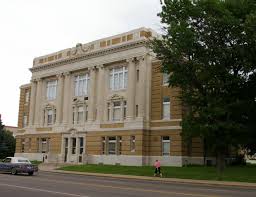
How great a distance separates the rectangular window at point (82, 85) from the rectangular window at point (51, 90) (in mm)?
5312

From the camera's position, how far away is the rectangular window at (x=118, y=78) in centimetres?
5603

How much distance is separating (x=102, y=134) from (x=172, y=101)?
10514mm

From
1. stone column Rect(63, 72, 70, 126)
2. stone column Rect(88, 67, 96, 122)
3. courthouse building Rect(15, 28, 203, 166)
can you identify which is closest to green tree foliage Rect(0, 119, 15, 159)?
courthouse building Rect(15, 28, 203, 166)

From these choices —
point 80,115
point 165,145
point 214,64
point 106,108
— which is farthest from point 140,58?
point 214,64

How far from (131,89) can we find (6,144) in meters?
35.6

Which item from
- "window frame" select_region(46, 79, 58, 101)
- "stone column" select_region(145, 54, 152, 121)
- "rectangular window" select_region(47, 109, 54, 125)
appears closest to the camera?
"stone column" select_region(145, 54, 152, 121)

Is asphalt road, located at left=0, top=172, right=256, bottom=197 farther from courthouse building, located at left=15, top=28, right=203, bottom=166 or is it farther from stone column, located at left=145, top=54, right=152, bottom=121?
stone column, located at left=145, top=54, right=152, bottom=121

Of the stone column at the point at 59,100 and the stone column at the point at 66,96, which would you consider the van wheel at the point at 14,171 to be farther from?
the stone column at the point at 59,100

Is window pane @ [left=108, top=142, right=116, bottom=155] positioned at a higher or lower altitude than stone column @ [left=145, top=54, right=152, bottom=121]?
lower

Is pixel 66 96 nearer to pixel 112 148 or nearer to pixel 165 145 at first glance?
pixel 112 148

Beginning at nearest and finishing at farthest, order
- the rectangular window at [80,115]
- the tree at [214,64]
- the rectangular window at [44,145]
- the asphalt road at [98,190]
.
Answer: the asphalt road at [98,190]
the tree at [214,64]
the rectangular window at [80,115]
the rectangular window at [44,145]

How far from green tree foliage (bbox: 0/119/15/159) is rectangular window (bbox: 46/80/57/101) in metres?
15.0

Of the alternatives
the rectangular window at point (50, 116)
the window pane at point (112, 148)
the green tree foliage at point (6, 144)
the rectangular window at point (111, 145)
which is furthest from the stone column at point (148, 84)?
the green tree foliage at point (6, 144)

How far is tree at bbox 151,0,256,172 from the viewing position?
119 ft
